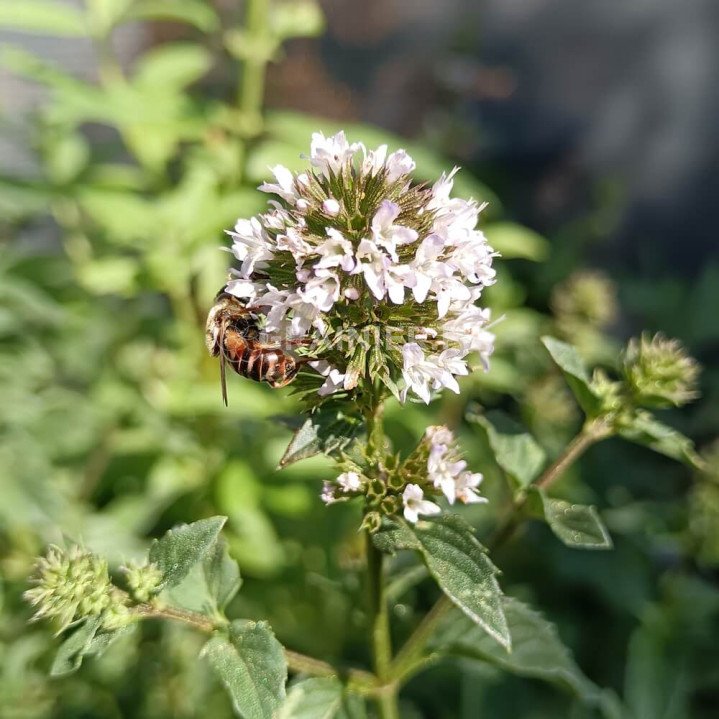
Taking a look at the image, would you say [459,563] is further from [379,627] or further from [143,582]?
[143,582]

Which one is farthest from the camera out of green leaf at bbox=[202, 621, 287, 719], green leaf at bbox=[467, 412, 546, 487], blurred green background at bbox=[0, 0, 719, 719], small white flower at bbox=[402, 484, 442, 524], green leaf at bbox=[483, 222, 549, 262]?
green leaf at bbox=[483, 222, 549, 262]

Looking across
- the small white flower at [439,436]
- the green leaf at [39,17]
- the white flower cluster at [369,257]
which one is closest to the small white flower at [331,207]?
the white flower cluster at [369,257]

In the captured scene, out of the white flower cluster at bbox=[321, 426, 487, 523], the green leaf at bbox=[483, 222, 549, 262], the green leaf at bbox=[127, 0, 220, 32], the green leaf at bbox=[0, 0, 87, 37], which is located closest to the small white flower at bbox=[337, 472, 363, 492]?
the white flower cluster at bbox=[321, 426, 487, 523]

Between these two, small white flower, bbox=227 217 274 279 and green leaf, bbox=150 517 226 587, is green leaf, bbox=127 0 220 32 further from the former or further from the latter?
green leaf, bbox=150 517 226 587

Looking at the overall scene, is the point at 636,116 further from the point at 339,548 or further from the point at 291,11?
the point at 339,548

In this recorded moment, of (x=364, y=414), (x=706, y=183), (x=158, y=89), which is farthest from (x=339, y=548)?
(x=706, y=183)

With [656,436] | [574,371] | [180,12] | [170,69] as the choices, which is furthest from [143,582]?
[170,69]

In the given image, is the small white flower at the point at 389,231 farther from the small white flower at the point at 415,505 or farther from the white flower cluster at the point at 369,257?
the small white flower at the point at 415,505
